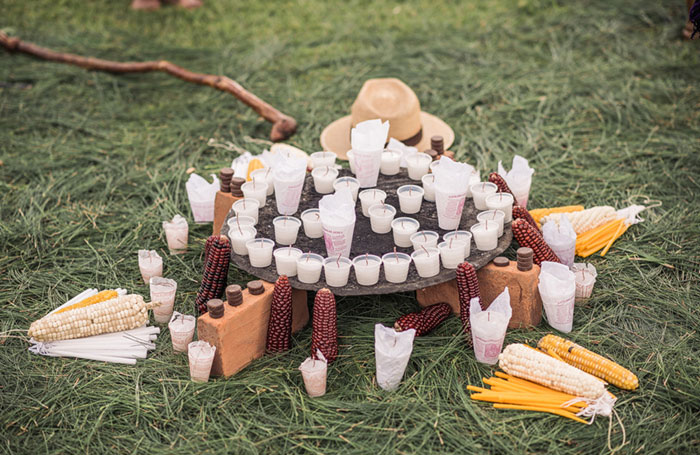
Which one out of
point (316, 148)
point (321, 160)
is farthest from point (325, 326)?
point (316, 148)

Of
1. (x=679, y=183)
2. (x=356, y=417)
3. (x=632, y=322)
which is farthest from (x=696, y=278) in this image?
(x=356, y=417)

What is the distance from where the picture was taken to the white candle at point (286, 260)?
3.61 m

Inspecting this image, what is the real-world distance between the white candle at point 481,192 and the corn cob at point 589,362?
3.03 ft

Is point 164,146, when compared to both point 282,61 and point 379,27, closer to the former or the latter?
point 282,61

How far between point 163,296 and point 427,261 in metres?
1.47

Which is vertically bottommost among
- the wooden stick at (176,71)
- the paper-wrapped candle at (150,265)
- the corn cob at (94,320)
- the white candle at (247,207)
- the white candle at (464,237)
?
the wooden stick at (176,71)

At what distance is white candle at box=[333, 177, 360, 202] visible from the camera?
14.0ft

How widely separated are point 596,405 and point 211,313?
6.00 feet

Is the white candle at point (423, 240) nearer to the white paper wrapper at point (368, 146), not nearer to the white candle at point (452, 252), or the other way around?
the white candle at point (452, 252)

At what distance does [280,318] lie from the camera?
3.52 meters

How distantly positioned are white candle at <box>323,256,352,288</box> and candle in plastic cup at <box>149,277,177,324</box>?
923 mm

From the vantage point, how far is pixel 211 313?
3352 mm

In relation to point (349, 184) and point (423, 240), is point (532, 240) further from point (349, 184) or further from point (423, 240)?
point (349, 184)

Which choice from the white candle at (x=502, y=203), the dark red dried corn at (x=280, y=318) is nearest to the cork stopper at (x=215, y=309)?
the dark red dried corn at (x=280, y=318)
